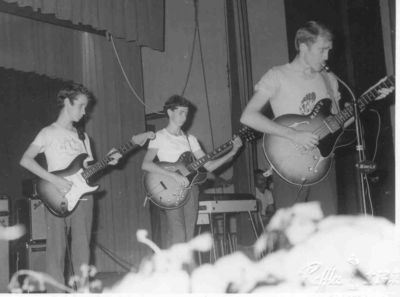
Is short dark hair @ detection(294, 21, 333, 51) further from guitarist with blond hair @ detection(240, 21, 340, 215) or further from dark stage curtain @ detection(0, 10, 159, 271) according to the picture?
dark stage curtain @ detection(0, 10, 159, 271)

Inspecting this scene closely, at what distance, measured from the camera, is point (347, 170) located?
2590mm

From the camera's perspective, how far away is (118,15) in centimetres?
358

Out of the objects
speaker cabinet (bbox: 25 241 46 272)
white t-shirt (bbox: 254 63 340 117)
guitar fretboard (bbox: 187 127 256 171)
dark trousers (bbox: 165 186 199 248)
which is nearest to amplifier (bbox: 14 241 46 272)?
speaker cabinet (bbox: 25 241 46 272)

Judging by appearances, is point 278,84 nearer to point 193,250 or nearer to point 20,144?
point 193,250

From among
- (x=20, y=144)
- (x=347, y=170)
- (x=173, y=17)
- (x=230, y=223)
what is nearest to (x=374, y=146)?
(x=347, y=170)

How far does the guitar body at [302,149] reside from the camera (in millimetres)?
2018

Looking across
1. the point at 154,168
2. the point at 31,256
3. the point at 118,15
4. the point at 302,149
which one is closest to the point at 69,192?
the point at 154,168

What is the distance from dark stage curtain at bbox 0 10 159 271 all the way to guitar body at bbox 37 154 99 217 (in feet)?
3.88

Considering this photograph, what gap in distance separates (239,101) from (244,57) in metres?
0.32

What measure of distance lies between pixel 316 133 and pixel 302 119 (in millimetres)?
87

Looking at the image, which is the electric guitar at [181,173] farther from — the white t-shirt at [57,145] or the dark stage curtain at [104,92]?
the dark stage curtain at [104,92]

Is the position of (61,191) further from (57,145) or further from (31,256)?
(31,256)

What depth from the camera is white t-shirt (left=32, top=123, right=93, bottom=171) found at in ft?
7.68

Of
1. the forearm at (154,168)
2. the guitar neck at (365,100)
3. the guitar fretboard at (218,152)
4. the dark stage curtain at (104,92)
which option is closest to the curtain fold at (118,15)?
the dark stage curtain at (104,92)
